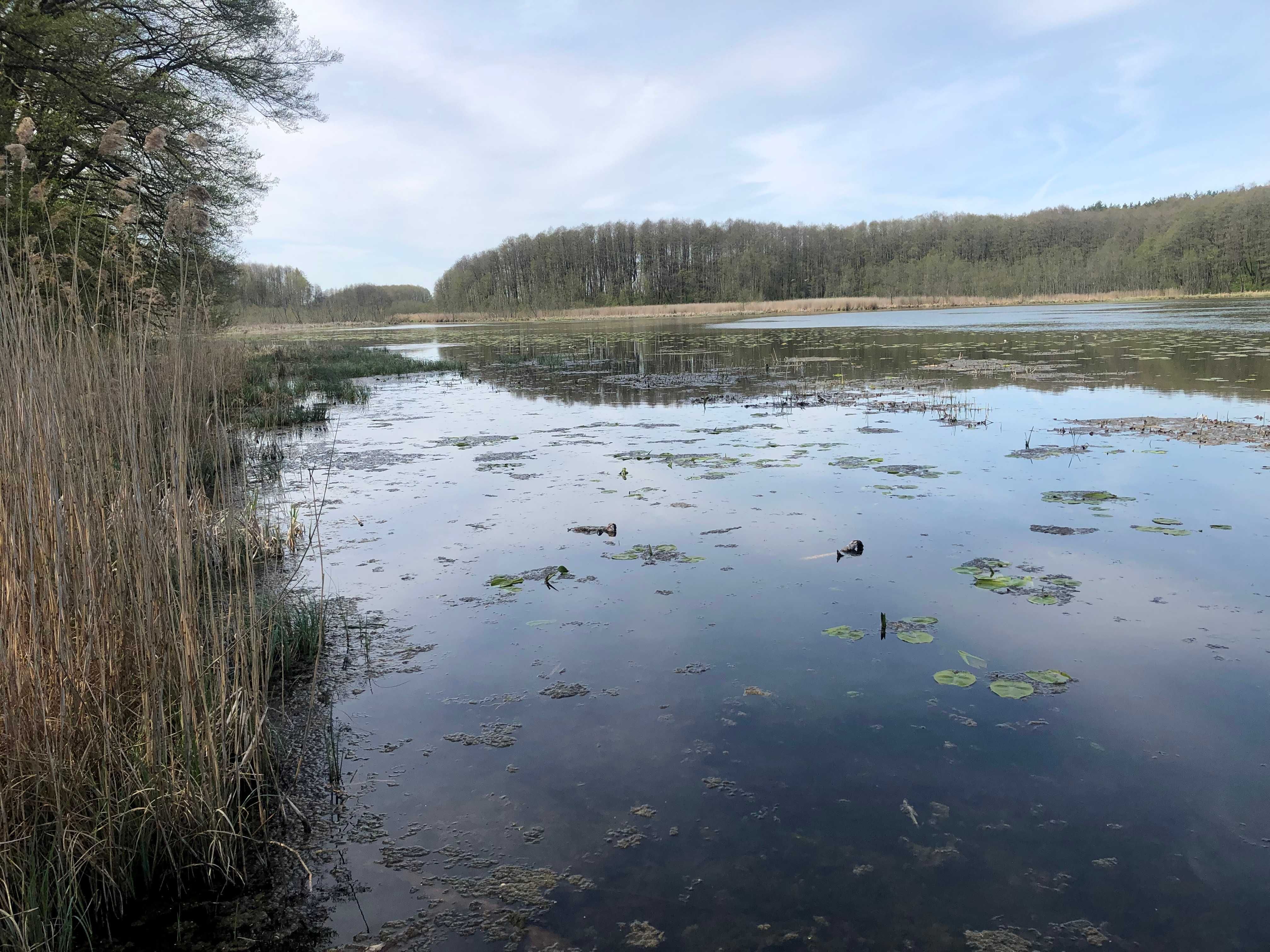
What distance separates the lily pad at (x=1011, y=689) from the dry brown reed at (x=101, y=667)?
292cm

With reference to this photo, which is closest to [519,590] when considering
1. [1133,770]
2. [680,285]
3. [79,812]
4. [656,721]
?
[656,721]

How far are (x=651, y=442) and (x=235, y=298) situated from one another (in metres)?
11.3

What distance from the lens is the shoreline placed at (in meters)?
56.3

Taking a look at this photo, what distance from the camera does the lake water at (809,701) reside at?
6.99ft

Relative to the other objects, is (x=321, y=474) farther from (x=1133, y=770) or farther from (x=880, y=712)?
(x=1133, y=770)

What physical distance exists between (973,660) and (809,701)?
90 centimetres

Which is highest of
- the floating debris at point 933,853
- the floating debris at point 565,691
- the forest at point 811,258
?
the forest at point 811,258

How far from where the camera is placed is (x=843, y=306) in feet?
188

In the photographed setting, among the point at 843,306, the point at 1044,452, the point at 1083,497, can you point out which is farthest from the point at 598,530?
the point at 843,306

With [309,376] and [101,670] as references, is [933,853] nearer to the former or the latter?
[101,670]

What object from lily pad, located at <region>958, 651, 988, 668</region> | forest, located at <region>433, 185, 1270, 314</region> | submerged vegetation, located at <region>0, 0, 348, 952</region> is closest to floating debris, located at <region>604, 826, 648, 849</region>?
submerged vegetation, located at <region>0, 0, 348, 952</region>

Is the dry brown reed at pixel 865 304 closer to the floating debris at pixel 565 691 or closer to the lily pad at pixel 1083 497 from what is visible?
the lily pad at pixel 1083 497

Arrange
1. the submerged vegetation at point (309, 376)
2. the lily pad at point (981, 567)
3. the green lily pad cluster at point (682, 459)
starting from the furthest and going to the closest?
the submerged vegetation at point (309, 376) → the green lily pad cluster at point (682, 459) → the lily pad at point (981, 567)

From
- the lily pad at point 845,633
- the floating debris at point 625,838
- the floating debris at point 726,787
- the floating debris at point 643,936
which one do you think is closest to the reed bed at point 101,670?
the floating debris at point 625,838
